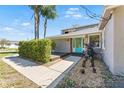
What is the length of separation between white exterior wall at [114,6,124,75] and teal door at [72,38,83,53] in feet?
52.6

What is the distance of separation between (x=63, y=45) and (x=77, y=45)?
324 centimetres

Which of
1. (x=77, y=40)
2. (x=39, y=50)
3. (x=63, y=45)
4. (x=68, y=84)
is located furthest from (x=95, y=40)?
(x=68, y=84)

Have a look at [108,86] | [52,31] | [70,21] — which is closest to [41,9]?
[52,31]

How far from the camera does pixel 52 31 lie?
40.1m

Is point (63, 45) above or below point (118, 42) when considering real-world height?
below

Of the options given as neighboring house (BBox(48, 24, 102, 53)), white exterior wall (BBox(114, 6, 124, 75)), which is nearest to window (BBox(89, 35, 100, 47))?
neighboring house (BBox(48, 24, 102, 53))

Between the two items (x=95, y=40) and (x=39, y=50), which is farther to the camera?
(x=95, y=40)

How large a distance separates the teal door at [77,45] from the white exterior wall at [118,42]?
16.0 m

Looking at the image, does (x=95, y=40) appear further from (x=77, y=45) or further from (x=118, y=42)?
(x=118, y=42)

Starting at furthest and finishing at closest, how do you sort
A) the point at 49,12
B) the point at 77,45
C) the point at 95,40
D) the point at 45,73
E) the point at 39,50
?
1. the point at 49,12
2. the point at 77,45
3. the point at 95,40
4. the point at 39,50
5. the point at 45,73

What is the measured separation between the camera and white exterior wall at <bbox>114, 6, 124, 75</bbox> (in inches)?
386

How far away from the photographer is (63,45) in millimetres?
29438
